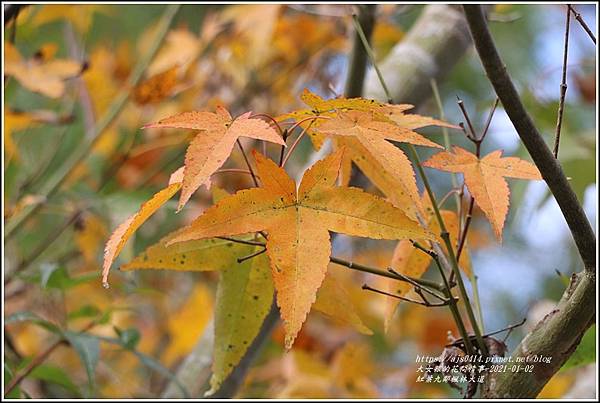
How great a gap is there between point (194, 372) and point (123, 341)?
8 cm

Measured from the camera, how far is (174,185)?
0.30 metres

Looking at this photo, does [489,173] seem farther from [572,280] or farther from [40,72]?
[40,72]

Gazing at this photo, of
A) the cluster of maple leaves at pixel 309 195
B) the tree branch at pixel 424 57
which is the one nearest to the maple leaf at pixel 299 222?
the cluster of maple leaves at pixel 309 195

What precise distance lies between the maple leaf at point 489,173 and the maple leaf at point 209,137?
0.25 feet

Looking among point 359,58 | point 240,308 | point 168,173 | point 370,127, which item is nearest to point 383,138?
point 370,127

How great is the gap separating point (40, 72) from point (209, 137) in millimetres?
403

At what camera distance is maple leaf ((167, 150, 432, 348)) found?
27cm

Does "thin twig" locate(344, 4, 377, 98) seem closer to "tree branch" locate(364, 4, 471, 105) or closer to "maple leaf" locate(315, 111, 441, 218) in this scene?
"tree branch" locate(364, 4, 471, 105)

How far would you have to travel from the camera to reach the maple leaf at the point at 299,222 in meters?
0.27

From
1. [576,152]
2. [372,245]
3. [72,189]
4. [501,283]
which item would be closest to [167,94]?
[72,189]

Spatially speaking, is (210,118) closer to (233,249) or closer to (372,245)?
(233,249)

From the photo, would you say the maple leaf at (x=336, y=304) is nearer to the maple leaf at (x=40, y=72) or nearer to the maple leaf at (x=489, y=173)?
the maple leaf at (x=489, y=173)

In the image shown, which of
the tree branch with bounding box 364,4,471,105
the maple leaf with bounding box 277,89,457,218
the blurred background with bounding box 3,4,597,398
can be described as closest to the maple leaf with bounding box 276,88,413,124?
the maple leaf with bounding box 277,89,457,218

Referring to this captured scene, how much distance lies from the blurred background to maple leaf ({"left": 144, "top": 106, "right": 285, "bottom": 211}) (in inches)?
7.8
